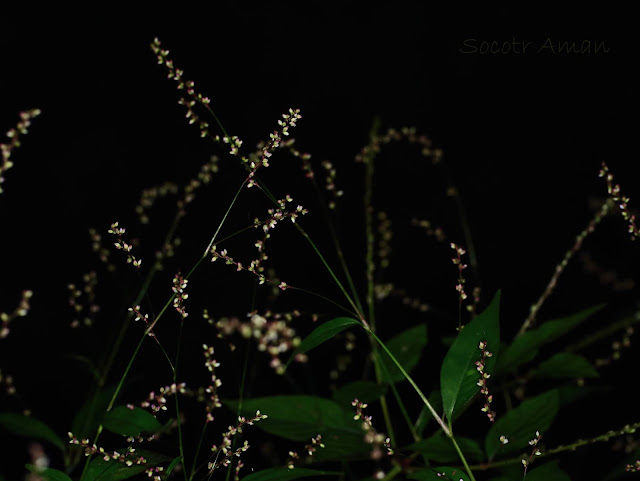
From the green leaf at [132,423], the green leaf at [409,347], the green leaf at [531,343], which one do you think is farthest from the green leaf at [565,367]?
the green leaf at [132,423]

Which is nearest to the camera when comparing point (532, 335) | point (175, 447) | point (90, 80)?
point (532, 335)

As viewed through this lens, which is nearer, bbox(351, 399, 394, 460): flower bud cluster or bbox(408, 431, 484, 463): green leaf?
bbox(351, 399, 394, 460): flower bud cluster

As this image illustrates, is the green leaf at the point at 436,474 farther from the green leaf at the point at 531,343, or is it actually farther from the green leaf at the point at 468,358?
the green leaf at the point at 531,343

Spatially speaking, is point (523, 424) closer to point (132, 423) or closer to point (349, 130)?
point (132, 423)

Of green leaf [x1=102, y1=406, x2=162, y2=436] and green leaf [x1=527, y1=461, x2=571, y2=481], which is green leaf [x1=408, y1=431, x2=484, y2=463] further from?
green leaf [x1=102, y1=406, x2=162, y2=436]

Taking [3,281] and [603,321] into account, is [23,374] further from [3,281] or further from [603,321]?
[603,321]

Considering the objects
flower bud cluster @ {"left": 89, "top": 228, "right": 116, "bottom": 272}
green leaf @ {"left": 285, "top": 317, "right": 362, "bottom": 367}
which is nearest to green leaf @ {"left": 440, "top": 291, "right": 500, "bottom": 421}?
green leaf @ {"left": 285, "top": 317, "right": 362, "bottom": 367}

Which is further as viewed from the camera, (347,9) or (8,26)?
(347,9)

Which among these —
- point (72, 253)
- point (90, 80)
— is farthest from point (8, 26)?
point (72, 253)
